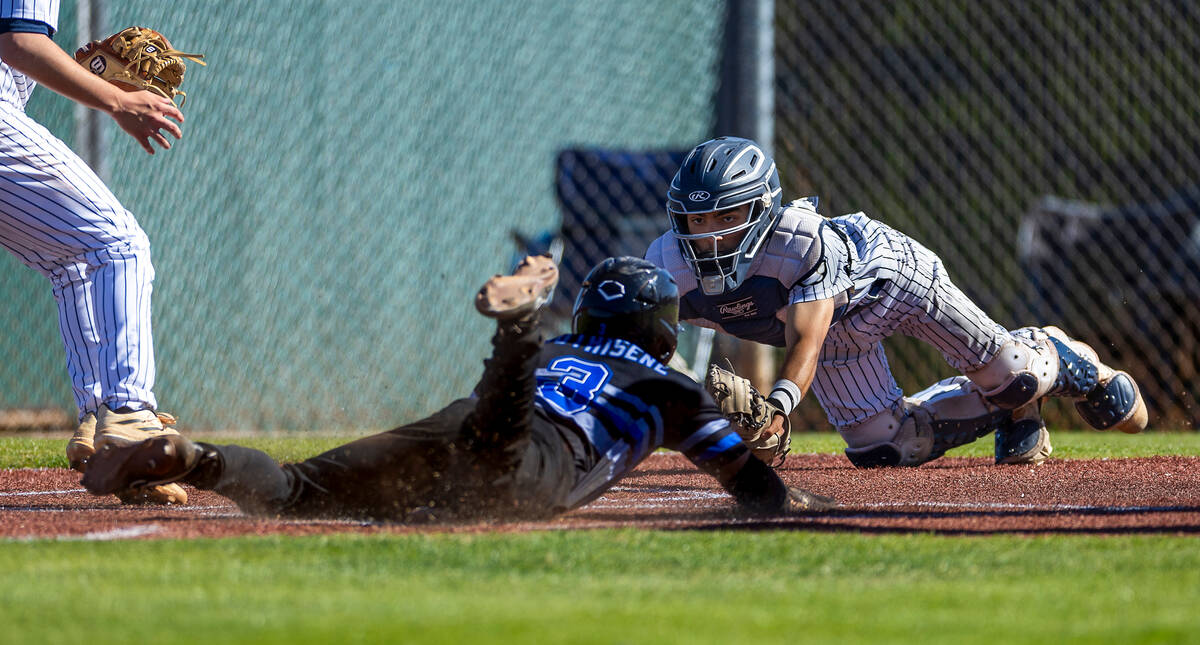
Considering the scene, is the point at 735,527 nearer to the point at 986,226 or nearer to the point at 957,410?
the point at 957,410

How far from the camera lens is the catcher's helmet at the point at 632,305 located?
3992 mm

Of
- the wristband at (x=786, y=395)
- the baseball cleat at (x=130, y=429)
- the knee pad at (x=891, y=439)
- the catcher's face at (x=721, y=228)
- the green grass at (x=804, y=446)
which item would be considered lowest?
the green grass at (x=804, y=446)

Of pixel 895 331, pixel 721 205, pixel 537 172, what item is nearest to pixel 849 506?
pixel 721 205

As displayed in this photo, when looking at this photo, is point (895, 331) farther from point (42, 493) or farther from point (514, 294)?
point (42, 493)

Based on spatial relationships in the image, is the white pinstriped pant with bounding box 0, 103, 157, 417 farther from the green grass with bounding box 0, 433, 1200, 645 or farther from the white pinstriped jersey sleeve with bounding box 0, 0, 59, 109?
the green grass with bounding box 0, 433, 1200, 645

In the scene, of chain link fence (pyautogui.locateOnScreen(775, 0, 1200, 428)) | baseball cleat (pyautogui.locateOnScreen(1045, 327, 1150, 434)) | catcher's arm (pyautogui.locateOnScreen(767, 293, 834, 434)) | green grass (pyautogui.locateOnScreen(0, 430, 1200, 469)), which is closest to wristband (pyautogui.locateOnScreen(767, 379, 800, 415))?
catcher's arm (pyautogui.locateOnScreen(767, 293, 834, 434))

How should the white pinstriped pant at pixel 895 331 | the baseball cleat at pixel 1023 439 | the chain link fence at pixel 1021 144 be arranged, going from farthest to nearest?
1. the chain link fence at pixel 1021 144
2. the baseball cleat at pixel 1023 439
3. the white pinstriped pant at pixel 895 331

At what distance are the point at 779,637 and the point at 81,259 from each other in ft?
9.18

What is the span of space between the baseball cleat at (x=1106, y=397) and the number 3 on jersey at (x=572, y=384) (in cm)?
299

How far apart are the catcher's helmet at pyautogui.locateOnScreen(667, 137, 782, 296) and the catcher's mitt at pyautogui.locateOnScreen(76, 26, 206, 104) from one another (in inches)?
65.6

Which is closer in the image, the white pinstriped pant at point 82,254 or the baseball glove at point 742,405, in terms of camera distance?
the white pinstriped pant at point 82,254

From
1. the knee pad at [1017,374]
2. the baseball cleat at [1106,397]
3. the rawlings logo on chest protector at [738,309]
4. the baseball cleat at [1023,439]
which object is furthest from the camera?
the baseball cleat at [1106,397]

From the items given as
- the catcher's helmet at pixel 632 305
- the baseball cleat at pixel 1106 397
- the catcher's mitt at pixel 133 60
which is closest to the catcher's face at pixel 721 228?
the catcher's helmet at pixel 632 305

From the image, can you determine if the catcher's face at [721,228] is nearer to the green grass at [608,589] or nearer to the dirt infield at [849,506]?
the dirt infield at [849,506]
